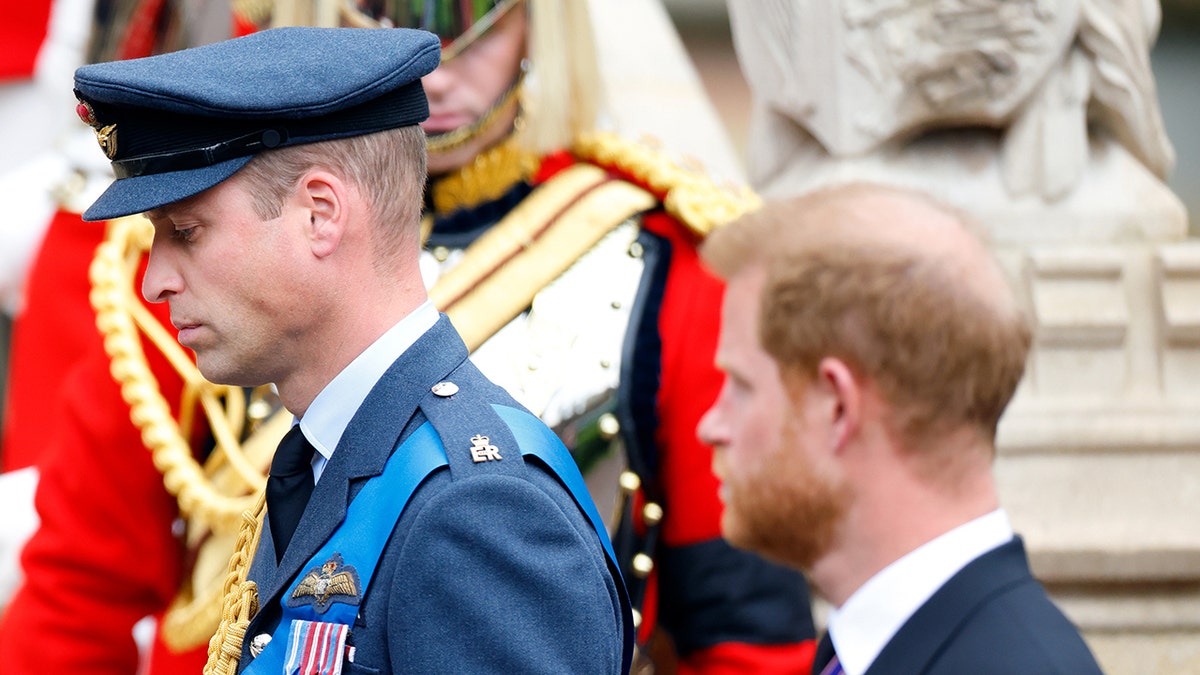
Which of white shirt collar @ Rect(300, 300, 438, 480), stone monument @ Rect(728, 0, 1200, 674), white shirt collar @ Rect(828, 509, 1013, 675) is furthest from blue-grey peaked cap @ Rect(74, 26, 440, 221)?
stone monument @ Rect(728, 0, 1200, 674)

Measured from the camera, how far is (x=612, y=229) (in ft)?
8.82

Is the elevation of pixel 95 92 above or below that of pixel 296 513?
above

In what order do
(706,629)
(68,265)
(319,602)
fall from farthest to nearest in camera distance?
(68,265) → (706,629) → (319,602)

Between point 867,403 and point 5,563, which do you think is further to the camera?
point 5,563

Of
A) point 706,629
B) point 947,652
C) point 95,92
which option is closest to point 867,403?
point 947,652

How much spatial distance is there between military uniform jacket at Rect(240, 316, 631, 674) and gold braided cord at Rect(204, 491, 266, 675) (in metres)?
0.03

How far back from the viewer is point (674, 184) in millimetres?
2723

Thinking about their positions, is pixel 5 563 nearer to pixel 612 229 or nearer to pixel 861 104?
pixel 612 229

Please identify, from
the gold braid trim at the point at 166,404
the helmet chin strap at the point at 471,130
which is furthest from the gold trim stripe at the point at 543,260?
the gold braid trim at the point at 166,404

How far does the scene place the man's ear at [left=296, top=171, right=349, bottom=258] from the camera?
1.52 m

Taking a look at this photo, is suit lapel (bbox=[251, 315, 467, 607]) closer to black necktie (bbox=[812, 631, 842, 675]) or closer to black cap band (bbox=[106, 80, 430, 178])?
black cap band (bbox=[106, 80, 430, 178])

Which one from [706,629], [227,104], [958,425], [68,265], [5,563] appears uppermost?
[227,104]

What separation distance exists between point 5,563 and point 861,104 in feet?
5.77

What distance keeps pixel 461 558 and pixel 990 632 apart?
49 cm
